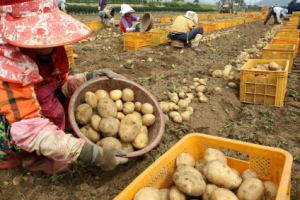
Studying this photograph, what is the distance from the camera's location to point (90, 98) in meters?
2.49

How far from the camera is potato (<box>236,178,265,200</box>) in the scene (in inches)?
61.9

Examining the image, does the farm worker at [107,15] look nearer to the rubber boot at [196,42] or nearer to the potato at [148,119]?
the rubber boot at [196,42]

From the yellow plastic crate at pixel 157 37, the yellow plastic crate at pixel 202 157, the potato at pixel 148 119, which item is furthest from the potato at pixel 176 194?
the yellow plastic crate at pixel 157 37

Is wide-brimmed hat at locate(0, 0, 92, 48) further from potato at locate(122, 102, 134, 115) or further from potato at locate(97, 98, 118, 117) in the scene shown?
potato at locate(122, 102, 134, 115)

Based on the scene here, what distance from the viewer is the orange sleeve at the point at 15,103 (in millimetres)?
1779

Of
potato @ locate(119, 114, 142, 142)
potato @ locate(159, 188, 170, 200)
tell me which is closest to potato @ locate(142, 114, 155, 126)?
potato @ locate(119, 114, 142, 142)

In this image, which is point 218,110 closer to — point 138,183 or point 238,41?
point 138,183

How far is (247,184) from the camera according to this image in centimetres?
163

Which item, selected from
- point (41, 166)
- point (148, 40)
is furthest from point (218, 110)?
point (148, 40)

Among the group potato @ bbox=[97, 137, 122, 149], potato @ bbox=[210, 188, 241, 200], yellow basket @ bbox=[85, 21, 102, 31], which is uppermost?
yellow basket @ bbox=[85, 21, 102, 31]

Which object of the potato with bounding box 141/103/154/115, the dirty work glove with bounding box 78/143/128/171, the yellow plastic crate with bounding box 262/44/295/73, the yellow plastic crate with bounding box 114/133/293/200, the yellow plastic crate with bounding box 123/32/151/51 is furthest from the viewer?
the yellow plastic crate with bounding box 123/32/151/51

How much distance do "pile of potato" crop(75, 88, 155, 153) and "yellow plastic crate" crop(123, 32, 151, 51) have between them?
15.3 ft

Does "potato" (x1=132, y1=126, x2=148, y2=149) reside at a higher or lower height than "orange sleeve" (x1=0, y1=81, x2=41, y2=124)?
lower

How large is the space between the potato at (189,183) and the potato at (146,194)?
15cm
